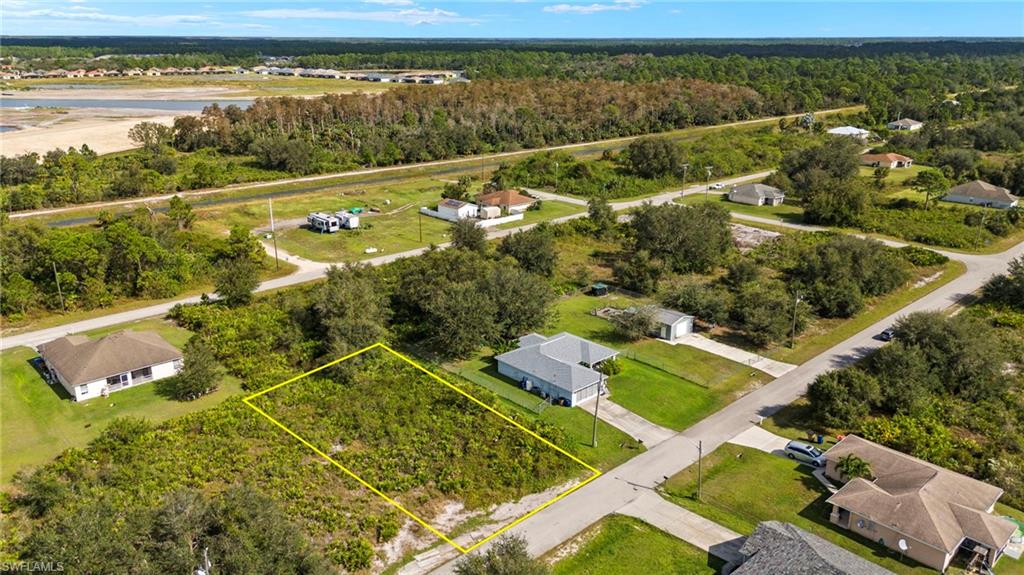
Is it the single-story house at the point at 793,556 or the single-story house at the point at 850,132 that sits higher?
the single-story house at the point at 850,132

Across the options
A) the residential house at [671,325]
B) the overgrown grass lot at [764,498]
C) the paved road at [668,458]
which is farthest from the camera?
the residential house at [671,325]

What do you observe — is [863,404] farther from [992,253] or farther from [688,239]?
[992,253]

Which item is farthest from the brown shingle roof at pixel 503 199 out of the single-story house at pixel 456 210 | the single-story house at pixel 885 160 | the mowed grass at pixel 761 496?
the single-story house at pixel 885 160

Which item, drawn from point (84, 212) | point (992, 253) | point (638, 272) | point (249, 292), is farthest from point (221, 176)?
point (992, 253)

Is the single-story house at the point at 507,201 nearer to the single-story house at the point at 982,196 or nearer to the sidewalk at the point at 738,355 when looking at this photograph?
the sidewalk at the point at 738,355

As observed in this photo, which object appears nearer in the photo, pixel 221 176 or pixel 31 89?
pixel 221 176

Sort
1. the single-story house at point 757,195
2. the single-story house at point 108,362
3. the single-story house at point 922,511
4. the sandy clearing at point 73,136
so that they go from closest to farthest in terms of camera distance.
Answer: the single-story house at point 922,511, the single-story house at point 108,362, the single-story house at point 757,195, the sandy clearing at point 73,136
